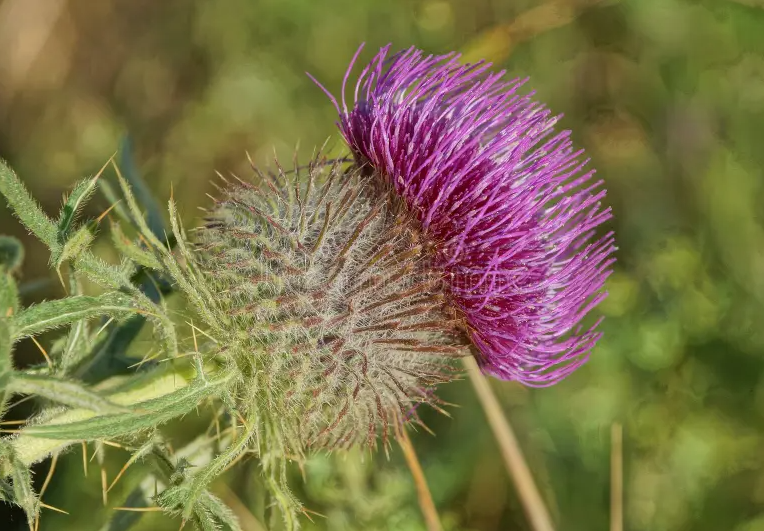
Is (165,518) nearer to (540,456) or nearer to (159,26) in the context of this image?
(540,456)

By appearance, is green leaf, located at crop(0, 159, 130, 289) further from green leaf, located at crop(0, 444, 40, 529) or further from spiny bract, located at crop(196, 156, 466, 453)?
green leaf, located at crop(0, 444, 40, 529)

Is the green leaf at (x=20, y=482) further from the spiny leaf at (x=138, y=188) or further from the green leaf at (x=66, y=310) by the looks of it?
the spiny leaf at (x=138, y=188)

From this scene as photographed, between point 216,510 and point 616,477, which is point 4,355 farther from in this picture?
point 616,477

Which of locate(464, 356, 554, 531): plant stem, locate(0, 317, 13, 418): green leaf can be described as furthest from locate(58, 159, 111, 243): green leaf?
locate(464, 356, 554, 531): plant stem

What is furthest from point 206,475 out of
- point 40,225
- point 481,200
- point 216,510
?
point 481,200

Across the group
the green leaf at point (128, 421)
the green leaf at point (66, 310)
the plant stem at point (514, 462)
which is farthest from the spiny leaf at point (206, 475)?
the plant stem at point (514, 462)
